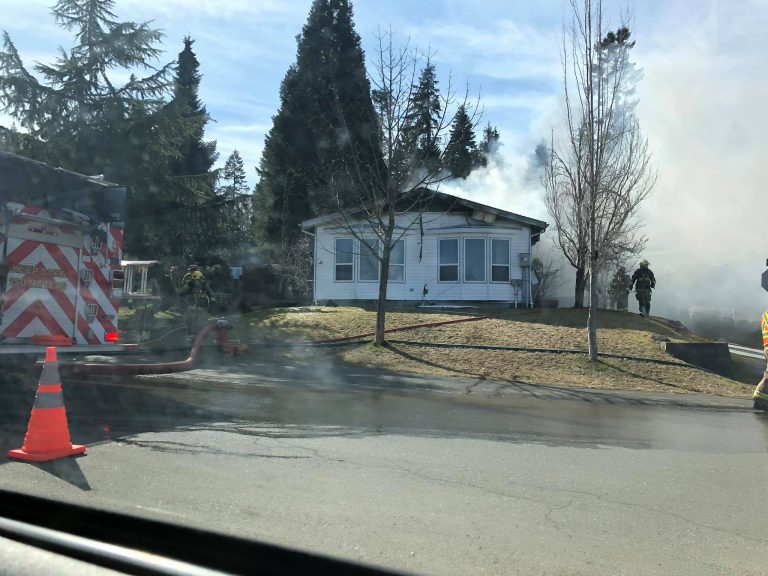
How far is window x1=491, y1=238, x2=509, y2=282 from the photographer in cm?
2148

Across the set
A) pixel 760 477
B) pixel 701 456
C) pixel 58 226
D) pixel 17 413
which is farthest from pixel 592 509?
pixel 58 226

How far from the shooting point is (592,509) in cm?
457

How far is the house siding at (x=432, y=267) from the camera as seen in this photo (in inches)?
844

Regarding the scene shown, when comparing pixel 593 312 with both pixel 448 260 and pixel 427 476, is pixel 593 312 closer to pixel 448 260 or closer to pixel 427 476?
pixel 448 260

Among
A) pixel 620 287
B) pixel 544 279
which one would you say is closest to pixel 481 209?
pixel 544 279

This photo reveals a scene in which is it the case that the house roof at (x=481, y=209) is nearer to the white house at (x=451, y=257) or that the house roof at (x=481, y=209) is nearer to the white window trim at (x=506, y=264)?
the white house at (x=451, y=257)

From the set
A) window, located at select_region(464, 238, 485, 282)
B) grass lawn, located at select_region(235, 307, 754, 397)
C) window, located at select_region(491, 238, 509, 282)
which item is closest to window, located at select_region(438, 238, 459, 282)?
window, located at select_region(464, 238, 485, 282)

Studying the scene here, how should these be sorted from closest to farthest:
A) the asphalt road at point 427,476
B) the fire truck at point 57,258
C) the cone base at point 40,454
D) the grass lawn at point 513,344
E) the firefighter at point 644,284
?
1. the asphalt road at point 427,476
2. the cone base at point 40,454
3. the fire truck at point 57,258
4. the grass lawn at point 513,344
5. the firefighter at point 644,284

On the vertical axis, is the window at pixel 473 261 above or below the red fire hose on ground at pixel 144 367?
above

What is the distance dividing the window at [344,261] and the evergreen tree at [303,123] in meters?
11.9

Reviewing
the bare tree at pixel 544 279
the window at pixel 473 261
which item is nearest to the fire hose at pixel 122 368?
the window at pixel 473 261

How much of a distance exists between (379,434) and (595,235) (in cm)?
973

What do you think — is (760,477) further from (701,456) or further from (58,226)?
(58,226)

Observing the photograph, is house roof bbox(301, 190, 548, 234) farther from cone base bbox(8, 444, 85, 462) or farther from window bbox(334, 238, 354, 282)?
cone base bbox(8, 444, 85, 462)
